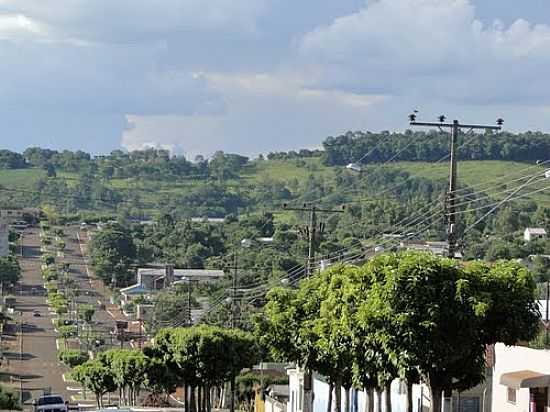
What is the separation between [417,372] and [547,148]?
152874 mm

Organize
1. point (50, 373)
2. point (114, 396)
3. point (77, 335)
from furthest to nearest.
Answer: point (77, 335)
point (50, 373)
point (114, 396)

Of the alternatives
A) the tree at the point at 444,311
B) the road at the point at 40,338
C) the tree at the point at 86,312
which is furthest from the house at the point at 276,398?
the tree at the point at 86,312

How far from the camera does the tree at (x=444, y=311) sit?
1117 inches

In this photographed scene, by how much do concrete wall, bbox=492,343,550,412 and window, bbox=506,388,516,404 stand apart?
0.10 meters

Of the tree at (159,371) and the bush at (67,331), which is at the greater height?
the tree at (159,371)

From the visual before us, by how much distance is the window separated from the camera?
41.8 metres

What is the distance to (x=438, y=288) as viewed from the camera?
2862cm

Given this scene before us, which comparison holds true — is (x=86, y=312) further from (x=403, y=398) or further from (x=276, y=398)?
(x=403, y=398)

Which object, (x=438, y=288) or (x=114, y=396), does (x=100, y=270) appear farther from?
(x=438, y=288)

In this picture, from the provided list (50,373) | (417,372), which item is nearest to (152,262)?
(50,373)

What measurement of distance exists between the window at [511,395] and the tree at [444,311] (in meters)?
12.2

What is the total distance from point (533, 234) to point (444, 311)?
11665 cm

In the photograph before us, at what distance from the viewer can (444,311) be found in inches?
1124

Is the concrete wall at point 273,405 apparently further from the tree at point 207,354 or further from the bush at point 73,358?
the bush at point 73,358
